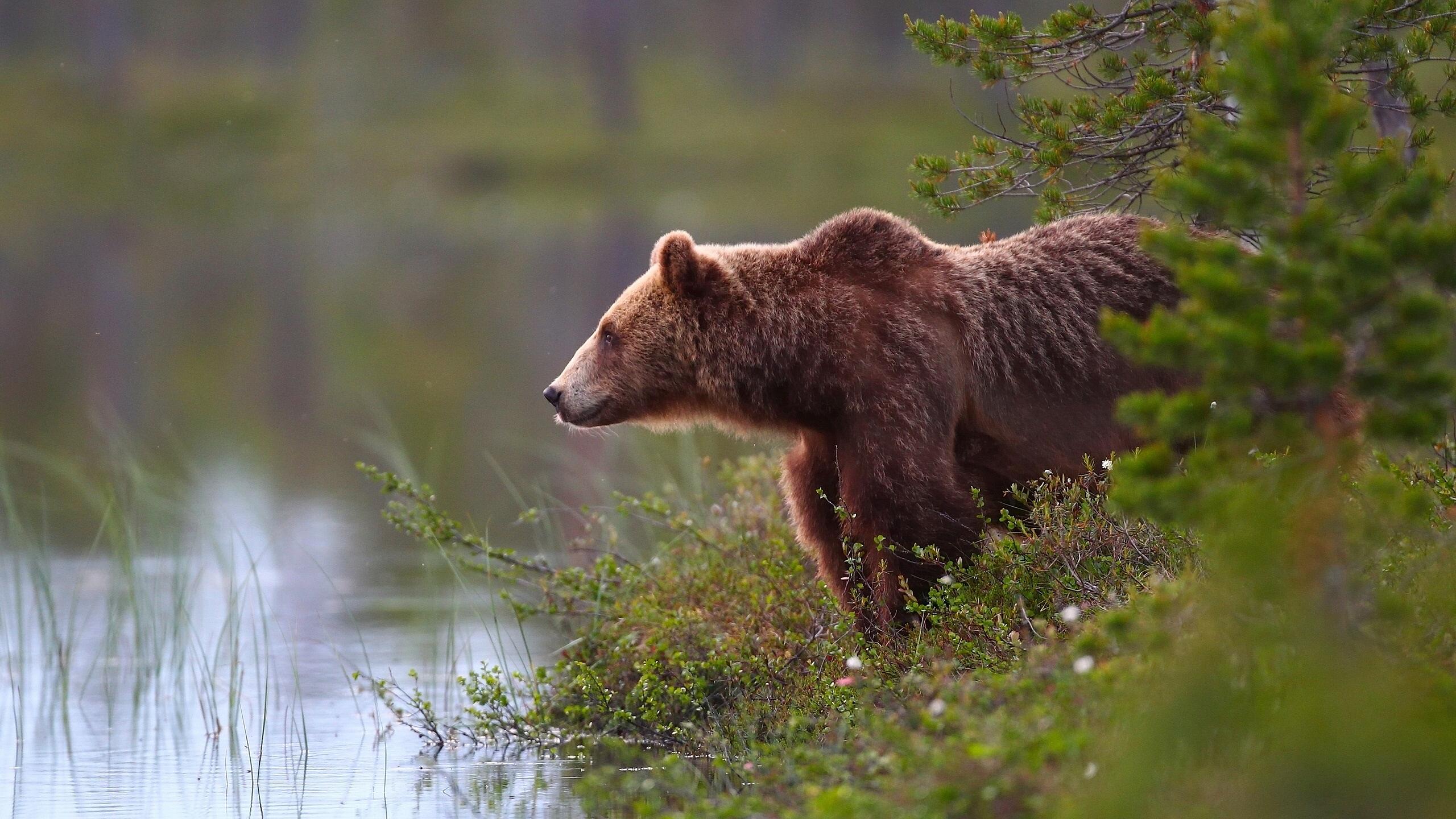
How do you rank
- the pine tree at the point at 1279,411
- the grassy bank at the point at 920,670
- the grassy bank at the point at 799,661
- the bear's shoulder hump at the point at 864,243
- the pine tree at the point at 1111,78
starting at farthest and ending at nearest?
the bear's shoulder hump at the point at 864,243 < the pine tree at the point at 1111,78 < the grassy bank at the point at 799,661 < the grassy bank at the point at 920,670 < the pine tree at the point at 1279,411

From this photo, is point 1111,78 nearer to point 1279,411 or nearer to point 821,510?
point 821,510

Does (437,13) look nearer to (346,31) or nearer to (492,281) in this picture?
(346,31)

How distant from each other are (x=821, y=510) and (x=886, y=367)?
76 centimetres

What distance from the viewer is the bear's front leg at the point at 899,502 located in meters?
5.95

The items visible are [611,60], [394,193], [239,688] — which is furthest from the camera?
[611,60]

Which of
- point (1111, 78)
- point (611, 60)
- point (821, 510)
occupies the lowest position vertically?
point (821, 510)

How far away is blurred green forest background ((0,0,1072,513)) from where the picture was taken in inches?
658

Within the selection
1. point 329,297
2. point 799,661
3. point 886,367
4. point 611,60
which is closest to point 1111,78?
point 886,367

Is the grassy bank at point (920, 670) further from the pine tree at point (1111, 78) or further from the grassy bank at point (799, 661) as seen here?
the pine tree at point (1111, 78)

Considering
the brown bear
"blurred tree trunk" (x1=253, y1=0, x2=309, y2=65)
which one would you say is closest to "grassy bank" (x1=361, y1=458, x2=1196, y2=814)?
the brown bear

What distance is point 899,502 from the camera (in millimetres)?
5953

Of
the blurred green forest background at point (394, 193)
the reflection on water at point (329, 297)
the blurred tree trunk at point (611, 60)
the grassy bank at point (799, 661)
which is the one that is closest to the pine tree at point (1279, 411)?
the grassy bank at point (799, 661)

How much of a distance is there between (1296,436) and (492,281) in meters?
29.6

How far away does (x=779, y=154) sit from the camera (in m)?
66.3
